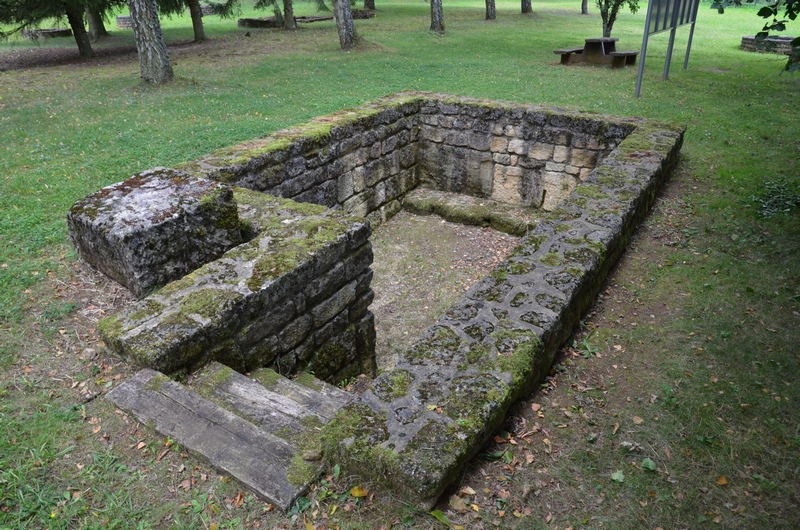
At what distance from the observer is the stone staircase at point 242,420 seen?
2551mm

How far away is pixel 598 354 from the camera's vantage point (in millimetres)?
3740

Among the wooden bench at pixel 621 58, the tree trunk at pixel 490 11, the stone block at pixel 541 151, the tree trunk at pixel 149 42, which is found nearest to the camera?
the stone block at pixel 541 151

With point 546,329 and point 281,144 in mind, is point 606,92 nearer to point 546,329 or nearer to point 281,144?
point 281,144

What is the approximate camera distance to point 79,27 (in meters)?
18.0

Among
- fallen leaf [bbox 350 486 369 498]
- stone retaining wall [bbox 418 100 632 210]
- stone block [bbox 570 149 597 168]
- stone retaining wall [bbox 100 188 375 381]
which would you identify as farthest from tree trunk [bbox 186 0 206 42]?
fallen leaf [bbox 350 486 369 498]

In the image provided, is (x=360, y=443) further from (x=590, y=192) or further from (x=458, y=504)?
(x=590, y=192)

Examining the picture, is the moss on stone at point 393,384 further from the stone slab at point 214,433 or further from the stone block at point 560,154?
the stone block at point 560,154

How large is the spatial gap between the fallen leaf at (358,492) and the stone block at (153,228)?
2.59 m

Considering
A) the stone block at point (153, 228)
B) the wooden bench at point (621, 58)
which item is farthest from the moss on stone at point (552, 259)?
the wooden bench at point (621, 58)

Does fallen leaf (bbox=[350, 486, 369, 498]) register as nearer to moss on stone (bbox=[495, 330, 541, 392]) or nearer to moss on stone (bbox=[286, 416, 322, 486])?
moss on stone (bbox=[286, 416, 322, 486])

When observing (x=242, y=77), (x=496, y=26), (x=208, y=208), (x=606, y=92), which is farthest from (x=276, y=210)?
(x=496, y=26)

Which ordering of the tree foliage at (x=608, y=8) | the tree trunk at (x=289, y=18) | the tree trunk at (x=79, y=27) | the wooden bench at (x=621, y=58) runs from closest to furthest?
the wooden bench at (x=621, y=58)
the tree trunk at (x=79, y=27)
the tree foliage at (x=608, y=8)
the tree trunk at (x=289, y=18)

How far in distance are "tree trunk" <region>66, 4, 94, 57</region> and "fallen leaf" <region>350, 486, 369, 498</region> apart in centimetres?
1918

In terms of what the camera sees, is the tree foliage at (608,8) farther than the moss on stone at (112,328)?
Yes
